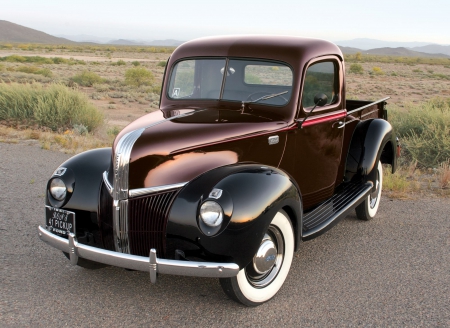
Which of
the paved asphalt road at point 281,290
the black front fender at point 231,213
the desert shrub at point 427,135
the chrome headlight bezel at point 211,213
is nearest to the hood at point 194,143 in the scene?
the black front fender at point 231,213

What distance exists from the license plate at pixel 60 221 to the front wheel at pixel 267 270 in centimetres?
119

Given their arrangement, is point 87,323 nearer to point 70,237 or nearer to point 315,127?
point 70,237

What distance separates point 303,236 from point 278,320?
76 centimetres

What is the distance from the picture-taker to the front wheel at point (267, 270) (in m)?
3.38

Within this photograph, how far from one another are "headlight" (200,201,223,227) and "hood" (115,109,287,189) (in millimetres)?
355

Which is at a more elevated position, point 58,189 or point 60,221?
point 58,189

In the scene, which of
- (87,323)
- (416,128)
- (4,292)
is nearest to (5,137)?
(4,292)

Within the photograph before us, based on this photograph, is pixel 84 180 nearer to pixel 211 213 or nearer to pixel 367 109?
pixel 211 213

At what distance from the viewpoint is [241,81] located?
4512 mm

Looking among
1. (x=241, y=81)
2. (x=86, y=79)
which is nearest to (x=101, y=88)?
(x=86, y=79)

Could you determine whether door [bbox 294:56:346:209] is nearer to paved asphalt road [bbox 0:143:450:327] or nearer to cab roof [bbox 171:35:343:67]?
cab roof [bbox 171:35:343:67]

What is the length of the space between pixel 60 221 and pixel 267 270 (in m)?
1.59

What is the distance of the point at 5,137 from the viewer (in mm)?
10789

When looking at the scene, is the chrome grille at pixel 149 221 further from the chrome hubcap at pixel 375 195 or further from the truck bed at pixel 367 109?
Answer: the chrome hubcap at pixel 375 195
